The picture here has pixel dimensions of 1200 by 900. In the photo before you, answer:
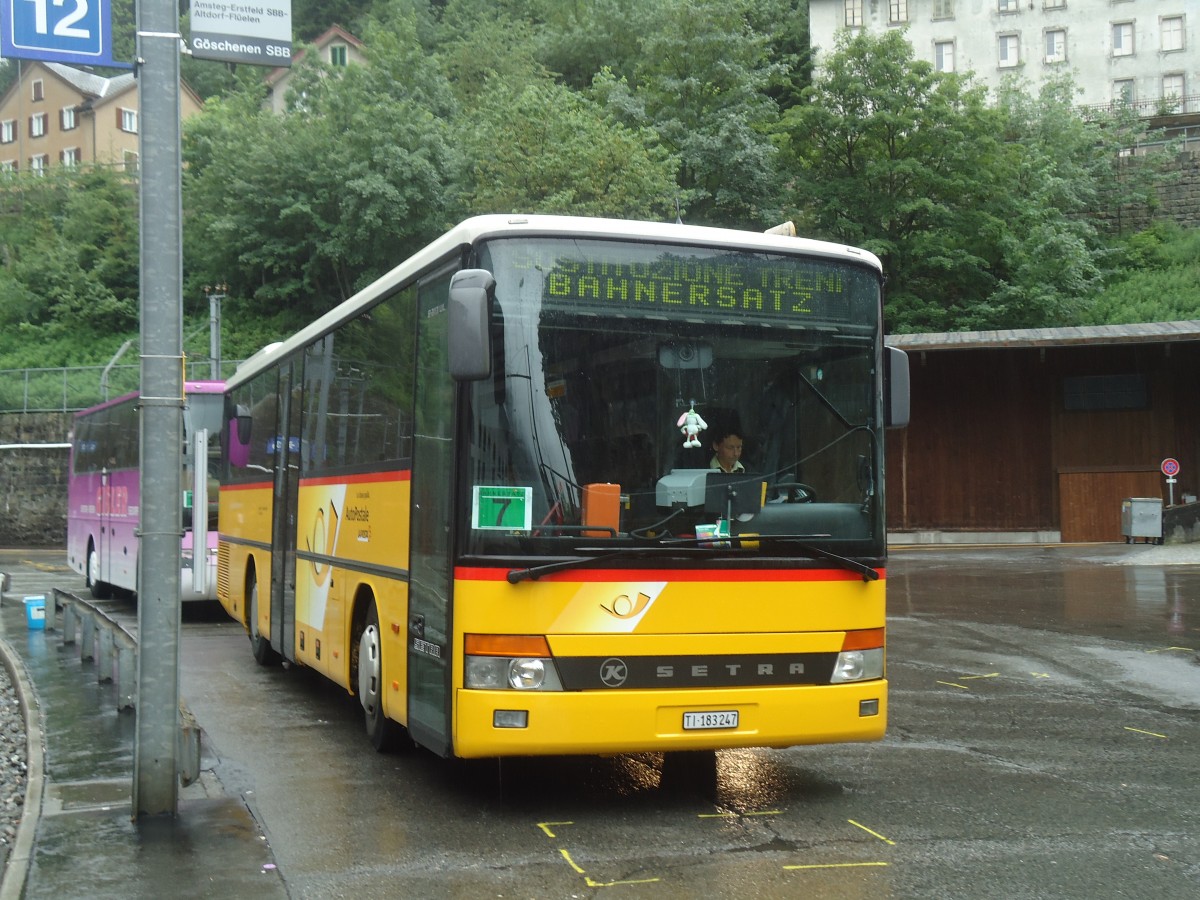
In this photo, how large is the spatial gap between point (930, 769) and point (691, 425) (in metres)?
2.81

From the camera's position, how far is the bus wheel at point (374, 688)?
27.9ft

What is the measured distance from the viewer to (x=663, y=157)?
4850cm

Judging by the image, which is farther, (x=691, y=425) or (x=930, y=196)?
(x=930, y=196)

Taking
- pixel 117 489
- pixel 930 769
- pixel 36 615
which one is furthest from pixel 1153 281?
pixel 930 769

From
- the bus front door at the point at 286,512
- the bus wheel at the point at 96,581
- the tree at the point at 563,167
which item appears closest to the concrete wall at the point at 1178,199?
the tree at the point at 563,167

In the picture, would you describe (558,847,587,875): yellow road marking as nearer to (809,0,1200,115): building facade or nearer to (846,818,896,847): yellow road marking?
(846,818,896,847): yellow road marking

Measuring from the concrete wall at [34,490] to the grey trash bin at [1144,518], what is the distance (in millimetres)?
31120

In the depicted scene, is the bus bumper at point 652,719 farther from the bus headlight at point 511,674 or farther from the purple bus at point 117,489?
the purple bus at point 117,489

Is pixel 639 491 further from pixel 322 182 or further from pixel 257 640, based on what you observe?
pixel 322 182

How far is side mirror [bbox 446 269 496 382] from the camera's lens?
646cm

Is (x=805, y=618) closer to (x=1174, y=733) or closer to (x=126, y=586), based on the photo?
(x=1174, y=733)

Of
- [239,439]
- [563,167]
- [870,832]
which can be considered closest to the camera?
[870,832]

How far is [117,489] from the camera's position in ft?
66.5

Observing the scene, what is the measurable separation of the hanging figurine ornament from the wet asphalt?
2112mm
